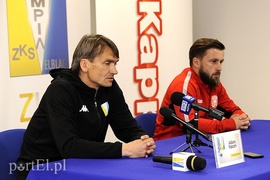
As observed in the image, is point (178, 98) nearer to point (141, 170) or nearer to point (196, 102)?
point (141, 170)

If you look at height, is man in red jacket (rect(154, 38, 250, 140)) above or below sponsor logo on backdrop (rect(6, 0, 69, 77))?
below

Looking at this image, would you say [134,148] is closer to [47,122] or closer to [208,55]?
[47,122]

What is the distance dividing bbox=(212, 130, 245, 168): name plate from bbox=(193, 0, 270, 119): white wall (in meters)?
2.93

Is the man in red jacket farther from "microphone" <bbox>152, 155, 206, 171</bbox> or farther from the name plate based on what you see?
"microphone" <bbox>152, 155, 206, 171</bbox>

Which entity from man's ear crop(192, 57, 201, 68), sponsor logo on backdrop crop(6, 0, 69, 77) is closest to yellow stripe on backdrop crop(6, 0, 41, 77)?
sponsor logo on backdrop crop(6, 0, 69, 77)

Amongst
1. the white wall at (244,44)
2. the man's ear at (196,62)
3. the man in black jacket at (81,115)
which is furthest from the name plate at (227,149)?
the white wall at (244,44)

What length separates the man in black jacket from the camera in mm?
2602

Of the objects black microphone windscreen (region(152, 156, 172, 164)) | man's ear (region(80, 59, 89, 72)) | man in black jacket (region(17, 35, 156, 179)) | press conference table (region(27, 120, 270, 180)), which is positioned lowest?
press conference table (region(27, 120, 270, 180))

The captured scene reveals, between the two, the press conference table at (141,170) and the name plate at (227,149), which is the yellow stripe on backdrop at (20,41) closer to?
the press conference table at (141,170)

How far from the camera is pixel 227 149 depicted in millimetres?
2455

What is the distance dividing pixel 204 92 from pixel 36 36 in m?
1.35

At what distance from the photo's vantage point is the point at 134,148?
2.59 m

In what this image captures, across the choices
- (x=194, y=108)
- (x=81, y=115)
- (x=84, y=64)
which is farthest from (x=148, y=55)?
(x=194, y=108)

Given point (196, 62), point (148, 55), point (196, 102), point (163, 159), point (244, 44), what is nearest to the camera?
point (163, 159)
